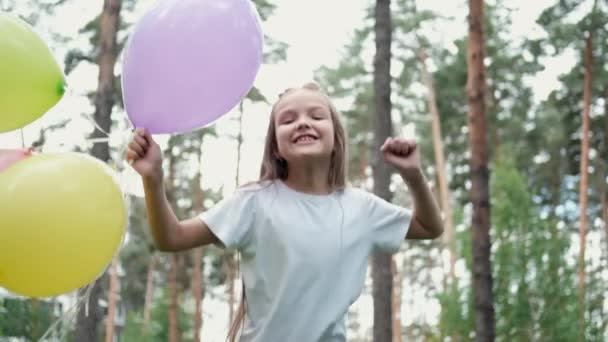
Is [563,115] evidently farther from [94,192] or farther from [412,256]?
[94,192]

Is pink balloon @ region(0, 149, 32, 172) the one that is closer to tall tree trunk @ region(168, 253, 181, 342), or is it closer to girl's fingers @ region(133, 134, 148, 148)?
girl's fingers @ region(133, 134, 148, 148)

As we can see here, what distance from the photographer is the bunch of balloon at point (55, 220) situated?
2279 mm

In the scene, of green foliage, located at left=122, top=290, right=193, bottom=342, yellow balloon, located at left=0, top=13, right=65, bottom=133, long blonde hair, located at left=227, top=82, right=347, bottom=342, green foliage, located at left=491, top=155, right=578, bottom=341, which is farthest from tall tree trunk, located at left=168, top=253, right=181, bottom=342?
long blonde hair, located at left=227, top=82, right=347, bottom=342

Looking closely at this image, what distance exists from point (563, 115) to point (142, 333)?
9.95m

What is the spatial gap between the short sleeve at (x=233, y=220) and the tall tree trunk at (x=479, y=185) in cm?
573

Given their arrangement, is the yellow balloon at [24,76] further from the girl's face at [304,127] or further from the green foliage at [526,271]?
the green foliage at [526,271]

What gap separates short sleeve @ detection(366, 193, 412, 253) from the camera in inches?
85.5

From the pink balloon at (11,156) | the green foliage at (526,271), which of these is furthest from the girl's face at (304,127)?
the green foliage at (526,271)

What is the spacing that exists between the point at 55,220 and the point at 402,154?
3.35ft

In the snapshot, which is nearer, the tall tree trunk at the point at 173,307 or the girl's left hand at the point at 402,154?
the girl's left hand at the point at 402,154

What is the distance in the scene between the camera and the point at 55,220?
2289mm

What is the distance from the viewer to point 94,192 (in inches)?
92.4

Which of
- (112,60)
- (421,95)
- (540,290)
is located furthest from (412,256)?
(112,60)

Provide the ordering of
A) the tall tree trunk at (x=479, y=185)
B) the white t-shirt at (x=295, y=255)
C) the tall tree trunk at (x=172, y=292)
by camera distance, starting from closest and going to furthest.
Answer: the white t-shirt at (x=295, y=255) → the tall tree trunk at (x=479, y=185) → the tall tree trunk at (x=172, y=292)
